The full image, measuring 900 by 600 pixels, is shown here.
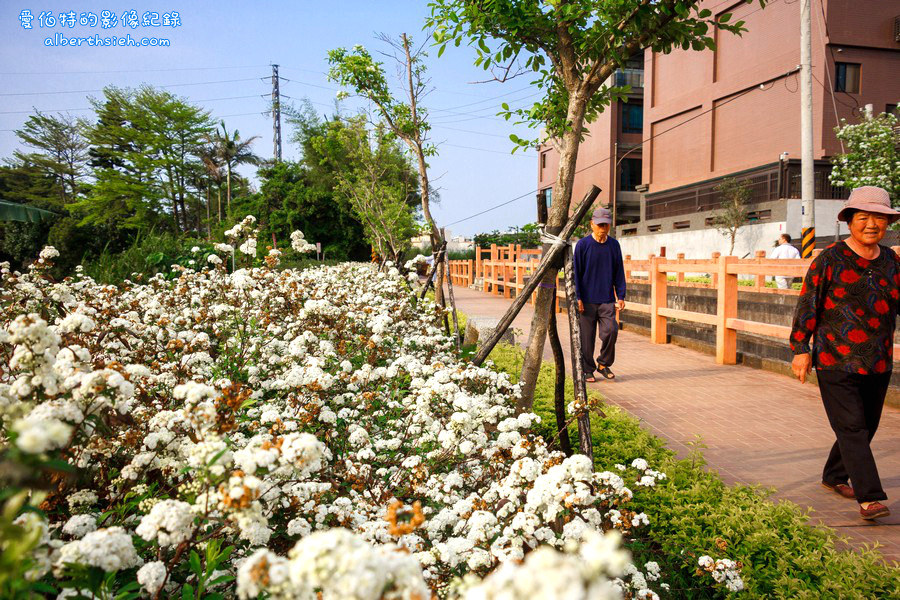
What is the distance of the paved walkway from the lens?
3.65 meters

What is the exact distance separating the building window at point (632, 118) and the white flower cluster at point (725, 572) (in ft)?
125

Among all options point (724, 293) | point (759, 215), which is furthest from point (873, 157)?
point (724, 293)

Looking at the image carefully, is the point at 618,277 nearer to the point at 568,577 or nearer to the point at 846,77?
the point at 568,577

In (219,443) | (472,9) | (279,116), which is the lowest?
(219,443)

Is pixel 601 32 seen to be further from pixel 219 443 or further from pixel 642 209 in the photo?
pixel 642 209

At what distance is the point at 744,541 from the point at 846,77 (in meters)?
26.2

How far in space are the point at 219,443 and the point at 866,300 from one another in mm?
3774

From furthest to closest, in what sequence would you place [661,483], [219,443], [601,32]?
[601,32] < [661,483] < [219,443]

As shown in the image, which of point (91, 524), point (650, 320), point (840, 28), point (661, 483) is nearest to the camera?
point (91, 524)

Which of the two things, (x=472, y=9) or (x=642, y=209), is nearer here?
(x=472, y=9)

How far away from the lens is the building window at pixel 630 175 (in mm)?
37594

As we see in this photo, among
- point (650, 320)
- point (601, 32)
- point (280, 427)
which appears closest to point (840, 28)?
point (650, 320)

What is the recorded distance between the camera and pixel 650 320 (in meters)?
10.9

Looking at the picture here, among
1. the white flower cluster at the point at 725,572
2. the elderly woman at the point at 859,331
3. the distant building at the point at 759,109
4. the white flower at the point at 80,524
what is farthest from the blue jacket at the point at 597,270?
the distant building at the point at 759,109
